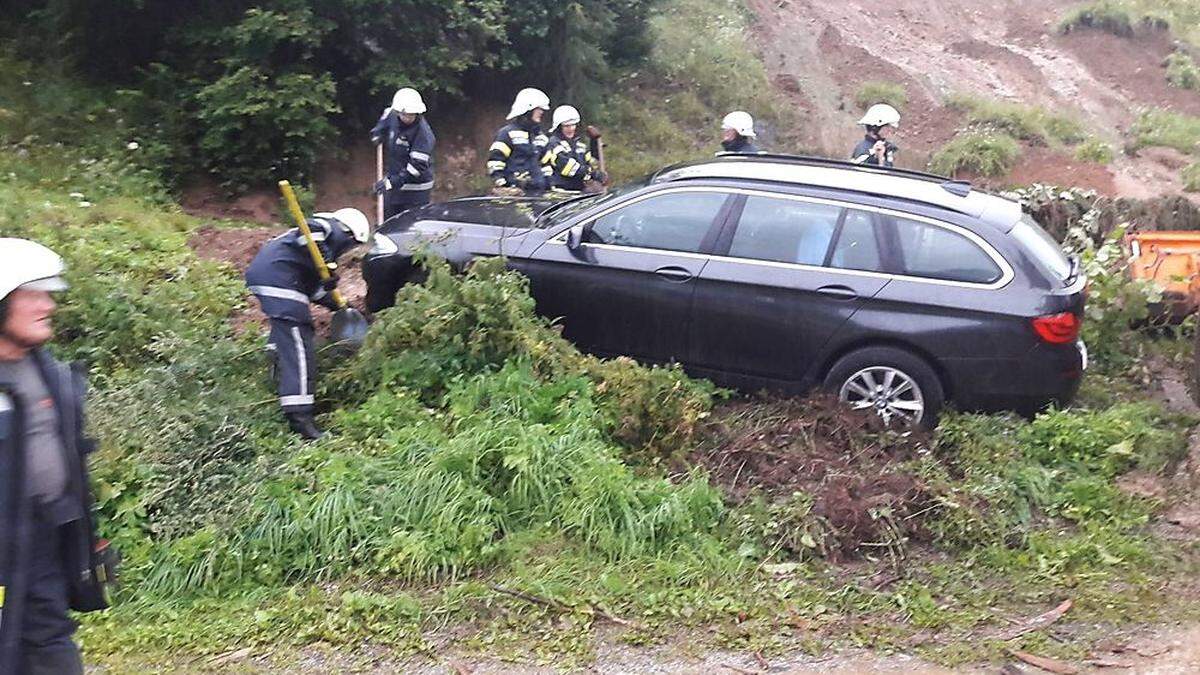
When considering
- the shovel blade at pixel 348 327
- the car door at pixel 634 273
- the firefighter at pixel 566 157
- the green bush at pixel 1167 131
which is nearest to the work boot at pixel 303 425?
the shovel blade at pixel 348 327

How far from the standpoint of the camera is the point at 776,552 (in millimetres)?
5324

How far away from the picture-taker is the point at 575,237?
675cm

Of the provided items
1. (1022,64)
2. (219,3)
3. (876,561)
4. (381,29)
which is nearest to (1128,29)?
(1022,64)

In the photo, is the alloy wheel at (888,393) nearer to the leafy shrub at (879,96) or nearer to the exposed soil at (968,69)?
the exposed soil at (968,69)

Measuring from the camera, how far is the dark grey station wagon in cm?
633

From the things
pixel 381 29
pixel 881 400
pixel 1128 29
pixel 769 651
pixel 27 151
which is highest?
pixel 1128 29

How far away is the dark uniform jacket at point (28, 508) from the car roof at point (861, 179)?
4.48 metres

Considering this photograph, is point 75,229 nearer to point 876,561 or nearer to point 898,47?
point 876,561

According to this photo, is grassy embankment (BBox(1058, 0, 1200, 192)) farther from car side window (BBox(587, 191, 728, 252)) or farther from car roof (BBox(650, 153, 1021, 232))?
car side window (BBox(587, 191, 728, 252))

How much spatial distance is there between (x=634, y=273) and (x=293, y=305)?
204 centimetres

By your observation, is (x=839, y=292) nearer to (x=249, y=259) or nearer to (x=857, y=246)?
(x=857, y=246)

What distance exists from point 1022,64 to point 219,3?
14327mm

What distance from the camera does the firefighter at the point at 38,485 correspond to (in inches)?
110

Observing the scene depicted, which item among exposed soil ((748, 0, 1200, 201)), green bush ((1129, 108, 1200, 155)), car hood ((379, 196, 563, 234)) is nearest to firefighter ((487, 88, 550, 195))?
car hood ((379, 196, 563, 234))
